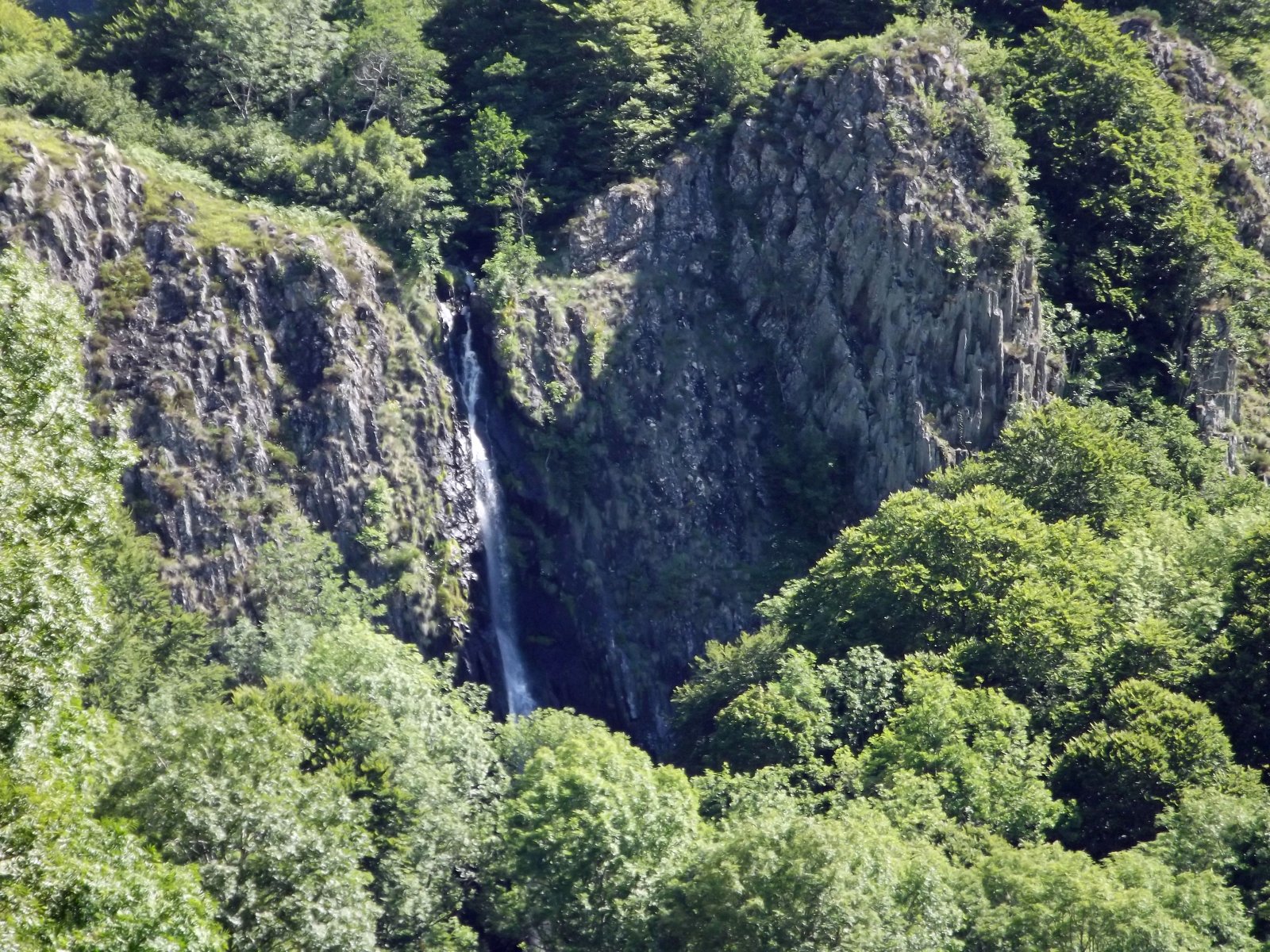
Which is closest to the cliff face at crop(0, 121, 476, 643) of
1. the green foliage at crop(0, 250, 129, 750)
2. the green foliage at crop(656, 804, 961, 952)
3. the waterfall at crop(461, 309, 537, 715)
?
the waterfall at crop(461, 309, 537, 715)

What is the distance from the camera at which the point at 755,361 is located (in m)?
77.9

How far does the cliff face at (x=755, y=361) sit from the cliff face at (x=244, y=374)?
488 cm

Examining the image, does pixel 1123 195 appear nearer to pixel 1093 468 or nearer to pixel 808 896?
pixel 1093 468

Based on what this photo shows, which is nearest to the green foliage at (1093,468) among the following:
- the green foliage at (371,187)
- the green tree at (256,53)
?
the green foliage at (371,187)

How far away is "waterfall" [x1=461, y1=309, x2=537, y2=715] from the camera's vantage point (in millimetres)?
71562

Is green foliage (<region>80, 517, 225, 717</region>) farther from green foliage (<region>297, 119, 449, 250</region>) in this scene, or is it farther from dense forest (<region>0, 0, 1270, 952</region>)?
green foliage (<region>297, 119, 449, 250</region>)

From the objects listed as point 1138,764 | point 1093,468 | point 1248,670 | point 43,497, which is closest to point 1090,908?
point 1138,764

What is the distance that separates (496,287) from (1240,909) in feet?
145

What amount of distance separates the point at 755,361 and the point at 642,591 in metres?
13.1

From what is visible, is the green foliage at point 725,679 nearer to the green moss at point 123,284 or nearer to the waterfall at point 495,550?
the waterfall at point 495,550

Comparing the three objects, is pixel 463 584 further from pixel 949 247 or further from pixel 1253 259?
pixel 1253 259

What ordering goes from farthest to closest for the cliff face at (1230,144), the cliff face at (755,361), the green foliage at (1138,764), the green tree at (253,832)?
the cliff face at (1230,144)
the cliff face at (755,361)
the green foliage at (1138,764)
the green tree at (253,832)

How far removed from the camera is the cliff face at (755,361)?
7269 cm

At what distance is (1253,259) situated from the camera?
78.6 meters
